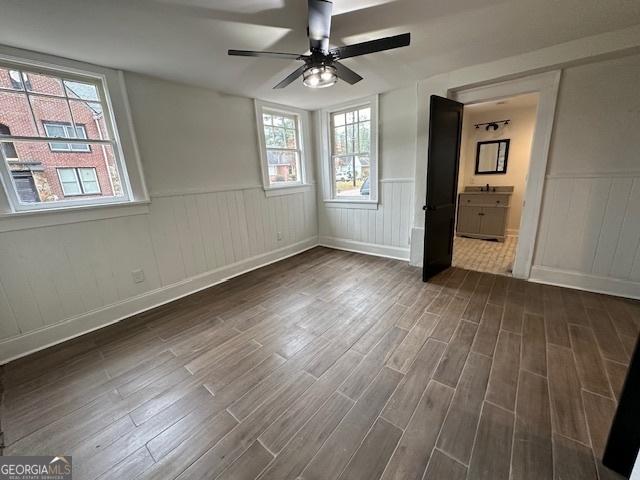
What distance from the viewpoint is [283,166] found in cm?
416

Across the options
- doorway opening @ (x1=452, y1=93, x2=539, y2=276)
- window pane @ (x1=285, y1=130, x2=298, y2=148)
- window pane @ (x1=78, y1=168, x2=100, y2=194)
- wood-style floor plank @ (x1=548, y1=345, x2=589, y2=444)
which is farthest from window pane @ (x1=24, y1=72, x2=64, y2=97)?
doorway opening @ (x1=452, y1=93, x2=539, y2=276)

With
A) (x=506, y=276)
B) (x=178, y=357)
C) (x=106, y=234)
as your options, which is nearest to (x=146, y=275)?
(x=106, y=234)

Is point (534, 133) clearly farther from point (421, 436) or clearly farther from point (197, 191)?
point (197, 191)

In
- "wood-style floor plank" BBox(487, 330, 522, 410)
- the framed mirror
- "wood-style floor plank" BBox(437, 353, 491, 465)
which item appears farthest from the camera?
the framed mirror

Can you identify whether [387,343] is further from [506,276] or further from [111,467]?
[506,276]

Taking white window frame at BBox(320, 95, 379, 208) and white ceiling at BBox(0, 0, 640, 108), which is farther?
white window frame at BBox(320, 95, 379, 208)

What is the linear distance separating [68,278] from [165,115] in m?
1.88

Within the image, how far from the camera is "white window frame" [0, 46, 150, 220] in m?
1.96

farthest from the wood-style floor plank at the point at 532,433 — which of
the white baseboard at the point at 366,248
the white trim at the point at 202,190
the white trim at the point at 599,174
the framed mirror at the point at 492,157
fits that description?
the framed mirror at the point at 492,157

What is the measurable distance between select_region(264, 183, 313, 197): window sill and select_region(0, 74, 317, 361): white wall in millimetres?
113

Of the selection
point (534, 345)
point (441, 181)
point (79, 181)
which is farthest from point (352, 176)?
point (79, 181)

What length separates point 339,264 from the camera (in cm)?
382

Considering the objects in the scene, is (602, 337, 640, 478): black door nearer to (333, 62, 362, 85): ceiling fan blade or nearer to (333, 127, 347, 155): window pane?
(333, 62, 362, 85): ceiling fan blade

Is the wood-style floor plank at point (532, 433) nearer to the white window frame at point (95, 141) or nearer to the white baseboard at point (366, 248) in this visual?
the white baseboard at point (366, 248)
